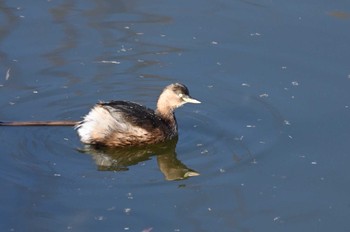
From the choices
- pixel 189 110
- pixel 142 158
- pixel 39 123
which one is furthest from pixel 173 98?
pixel 39 123

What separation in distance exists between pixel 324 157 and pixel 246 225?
1.15 meters

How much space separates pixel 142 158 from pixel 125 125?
0.94ft

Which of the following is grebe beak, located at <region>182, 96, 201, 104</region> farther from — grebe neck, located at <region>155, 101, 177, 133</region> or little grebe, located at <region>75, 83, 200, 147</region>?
grebe neck, located at <region>155, 101, 177, 133</region>

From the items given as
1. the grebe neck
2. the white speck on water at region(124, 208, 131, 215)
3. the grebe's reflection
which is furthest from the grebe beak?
the white speck on water at region(124, 208, 131, 215)

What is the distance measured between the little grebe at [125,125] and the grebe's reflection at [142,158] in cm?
5

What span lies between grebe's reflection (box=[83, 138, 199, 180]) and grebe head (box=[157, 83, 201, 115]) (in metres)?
0.27

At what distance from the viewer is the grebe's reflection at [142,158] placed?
743 cm

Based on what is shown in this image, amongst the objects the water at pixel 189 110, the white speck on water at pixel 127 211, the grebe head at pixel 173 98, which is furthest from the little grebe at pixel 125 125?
the white speck on water at pixel 127 211

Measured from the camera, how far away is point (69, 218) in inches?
263

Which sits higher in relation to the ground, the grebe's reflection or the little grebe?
the little grebe

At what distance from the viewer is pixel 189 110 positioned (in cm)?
845

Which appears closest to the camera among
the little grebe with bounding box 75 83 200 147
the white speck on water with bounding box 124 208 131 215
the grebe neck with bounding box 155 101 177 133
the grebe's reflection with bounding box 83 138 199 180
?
the white speck on water with bounding box 124 208 131 215

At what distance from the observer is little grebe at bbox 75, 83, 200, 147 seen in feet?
25.5

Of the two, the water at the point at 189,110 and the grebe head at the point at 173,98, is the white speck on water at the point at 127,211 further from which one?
the grebe head at the point at 173,98
